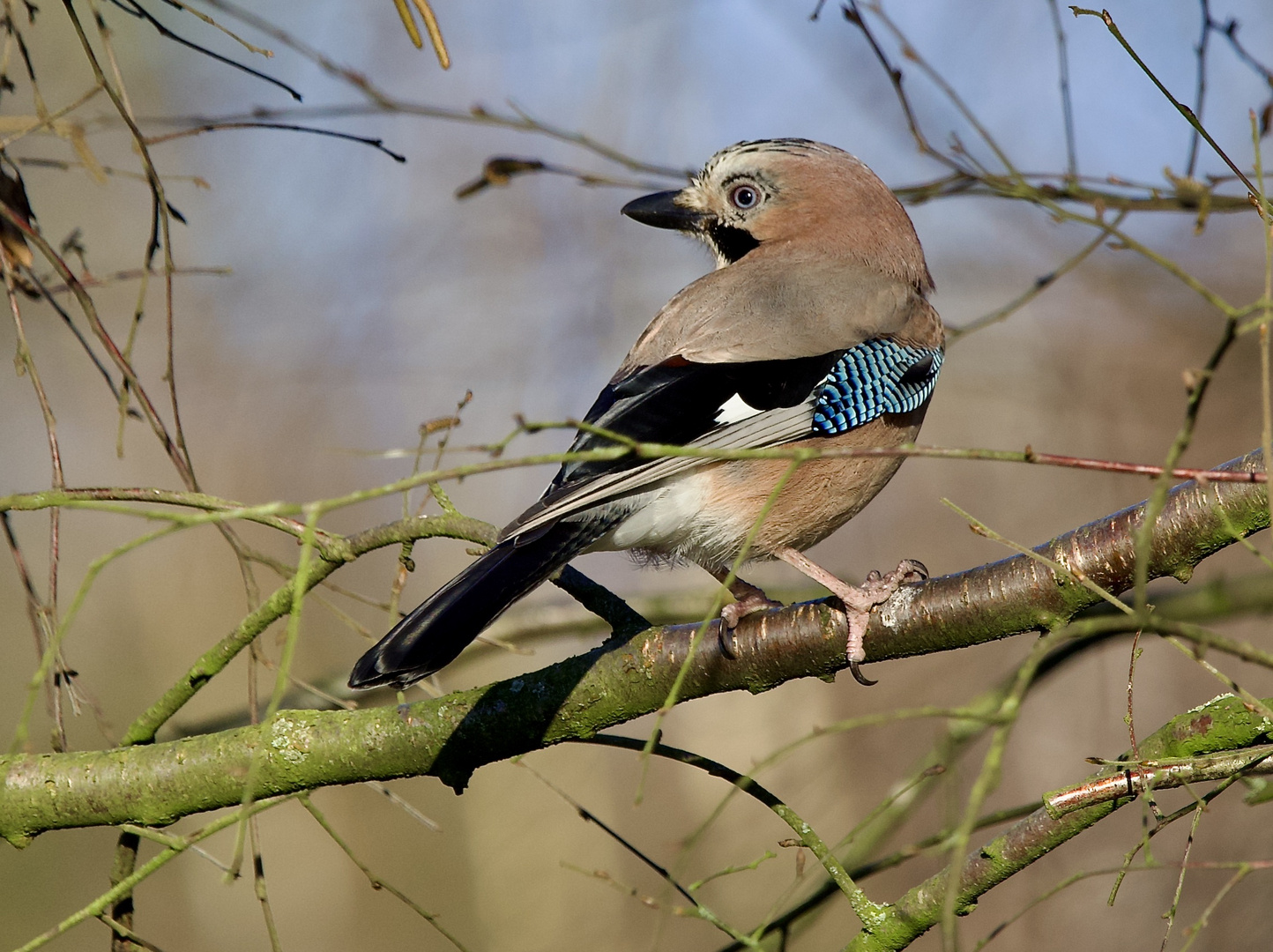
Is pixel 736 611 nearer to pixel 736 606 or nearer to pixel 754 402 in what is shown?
pixel 736 606

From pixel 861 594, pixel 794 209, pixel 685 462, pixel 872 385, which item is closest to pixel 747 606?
pixel 685 462

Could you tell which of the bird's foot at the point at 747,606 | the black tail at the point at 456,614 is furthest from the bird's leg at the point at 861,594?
the black tail at the point at 456,614

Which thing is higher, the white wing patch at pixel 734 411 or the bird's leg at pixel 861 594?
the white wing patch at pixel 734 411

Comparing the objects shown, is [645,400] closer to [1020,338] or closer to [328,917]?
[1020,338]

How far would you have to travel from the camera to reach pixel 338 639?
892 centimetres

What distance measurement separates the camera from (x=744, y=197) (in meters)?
4.39

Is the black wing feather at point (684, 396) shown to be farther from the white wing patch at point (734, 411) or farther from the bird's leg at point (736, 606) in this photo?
the bird's leg at point (736, 606)

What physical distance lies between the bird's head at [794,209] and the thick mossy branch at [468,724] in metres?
1.82

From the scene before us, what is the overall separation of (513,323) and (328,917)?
4.43 metres

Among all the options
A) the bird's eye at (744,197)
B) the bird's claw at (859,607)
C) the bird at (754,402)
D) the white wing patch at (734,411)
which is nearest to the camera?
the bird's claw at (859,607)

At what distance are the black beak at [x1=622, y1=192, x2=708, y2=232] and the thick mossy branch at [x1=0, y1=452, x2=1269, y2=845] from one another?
6.87 feet

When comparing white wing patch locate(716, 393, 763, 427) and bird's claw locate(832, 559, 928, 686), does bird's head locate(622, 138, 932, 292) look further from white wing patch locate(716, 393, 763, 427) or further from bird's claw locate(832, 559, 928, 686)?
bird's claw locate(832, 559, 928, 686)

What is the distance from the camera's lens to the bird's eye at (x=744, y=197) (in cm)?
438

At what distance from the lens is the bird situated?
2.73 m
